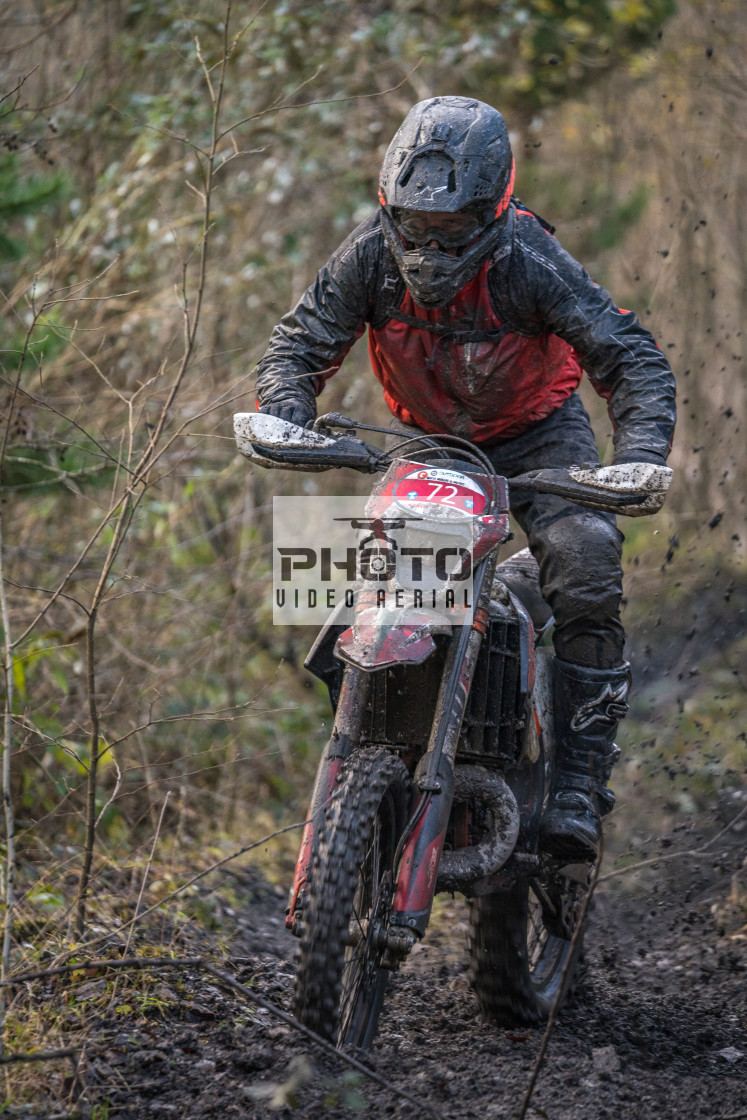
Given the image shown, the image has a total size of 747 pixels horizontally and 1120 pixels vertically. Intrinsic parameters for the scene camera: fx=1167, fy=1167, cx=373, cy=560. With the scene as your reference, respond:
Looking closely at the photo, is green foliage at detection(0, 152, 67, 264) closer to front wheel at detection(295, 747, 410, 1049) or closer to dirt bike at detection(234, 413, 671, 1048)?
dirt bike at detection(234, 413, 671, 1048)

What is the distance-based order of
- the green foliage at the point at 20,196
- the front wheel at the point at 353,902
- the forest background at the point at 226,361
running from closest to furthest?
the front wheel at the point at 353,902 < the forest background at the point at 226,361 < the green foliage at the point at 20,196

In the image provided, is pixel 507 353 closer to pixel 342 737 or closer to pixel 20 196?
pixel 342 737

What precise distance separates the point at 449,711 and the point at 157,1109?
119 cm

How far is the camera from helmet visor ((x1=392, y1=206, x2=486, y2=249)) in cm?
339

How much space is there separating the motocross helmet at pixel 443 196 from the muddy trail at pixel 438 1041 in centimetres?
218

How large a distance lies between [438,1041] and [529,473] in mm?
1796

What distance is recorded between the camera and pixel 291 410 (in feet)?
11.7

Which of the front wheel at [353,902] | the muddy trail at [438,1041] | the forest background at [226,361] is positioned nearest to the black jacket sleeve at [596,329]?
the forest background at [226,361]

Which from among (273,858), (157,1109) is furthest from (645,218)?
(157,1109)

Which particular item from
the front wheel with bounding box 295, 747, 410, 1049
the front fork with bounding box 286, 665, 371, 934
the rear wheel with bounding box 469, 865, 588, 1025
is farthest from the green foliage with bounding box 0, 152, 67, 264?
the rear wheel with bounding box 469, 865, 588, 1025

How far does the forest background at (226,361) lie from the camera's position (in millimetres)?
4891

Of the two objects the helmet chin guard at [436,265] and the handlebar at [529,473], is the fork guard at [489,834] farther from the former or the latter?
the helmet chin guard at [436,265]

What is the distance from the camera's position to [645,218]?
11.4m

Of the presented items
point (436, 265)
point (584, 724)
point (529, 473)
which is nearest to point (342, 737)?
point (529, 473)
